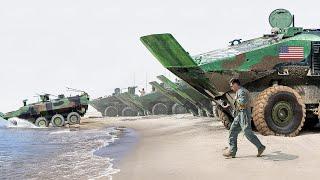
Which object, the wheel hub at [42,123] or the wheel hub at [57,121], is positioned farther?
the wheel hub at [42,123]

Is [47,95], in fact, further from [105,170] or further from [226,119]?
[105,170]

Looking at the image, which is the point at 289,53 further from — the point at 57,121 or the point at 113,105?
the point at 113,105

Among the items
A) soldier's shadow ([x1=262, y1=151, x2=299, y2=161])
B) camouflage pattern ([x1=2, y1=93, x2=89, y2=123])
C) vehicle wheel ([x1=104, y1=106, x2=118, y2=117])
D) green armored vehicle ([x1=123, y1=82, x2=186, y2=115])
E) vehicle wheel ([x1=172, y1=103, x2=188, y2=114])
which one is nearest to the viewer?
soldier's shadow ([x1=262, y1=151, x2=299, y2=161])

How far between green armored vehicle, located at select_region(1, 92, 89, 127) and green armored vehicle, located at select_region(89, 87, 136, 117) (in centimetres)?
851

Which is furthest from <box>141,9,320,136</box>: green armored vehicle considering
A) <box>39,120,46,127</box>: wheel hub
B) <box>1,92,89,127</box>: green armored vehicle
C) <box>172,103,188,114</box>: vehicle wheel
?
<box>172,103,188,114</box>: vehicle wheel

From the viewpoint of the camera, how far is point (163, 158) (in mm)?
8234

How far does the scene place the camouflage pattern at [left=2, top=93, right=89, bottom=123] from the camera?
27.8 meters

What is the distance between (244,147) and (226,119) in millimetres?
4972

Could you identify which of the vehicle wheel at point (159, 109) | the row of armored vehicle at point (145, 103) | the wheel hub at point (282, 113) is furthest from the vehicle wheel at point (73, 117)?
the wheel hub at point (282, 113)

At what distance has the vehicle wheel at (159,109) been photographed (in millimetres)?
32594

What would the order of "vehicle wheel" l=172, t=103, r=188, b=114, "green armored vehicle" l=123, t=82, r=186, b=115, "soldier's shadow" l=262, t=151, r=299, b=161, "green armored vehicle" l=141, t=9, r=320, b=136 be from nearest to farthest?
"soldier's shadow" l=262, t=151, r=299, b=161 < "green armored vehicle" l=141, t=9, r=320, b=136 < "vehicle wheel" l=172, t=103, r=188, b=114 < "green armored vehicle" l=123, t=82, r=186, b=115

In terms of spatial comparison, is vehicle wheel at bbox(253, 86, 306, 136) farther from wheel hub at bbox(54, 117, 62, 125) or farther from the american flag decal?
wheel hub at bbox(54, 117, 62, 125)

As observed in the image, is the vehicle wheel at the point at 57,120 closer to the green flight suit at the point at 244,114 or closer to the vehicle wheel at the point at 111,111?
the vehicle wheel at the point at 111,111

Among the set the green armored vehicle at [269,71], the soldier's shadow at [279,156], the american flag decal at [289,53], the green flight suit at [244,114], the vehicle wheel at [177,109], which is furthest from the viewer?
the vehicle wheel at [177,109]
